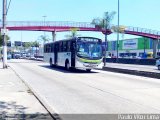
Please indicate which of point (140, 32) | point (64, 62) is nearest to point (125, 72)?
point (64, 62)

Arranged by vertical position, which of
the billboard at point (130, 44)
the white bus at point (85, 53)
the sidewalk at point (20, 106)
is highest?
the billboard at point (130, 44)

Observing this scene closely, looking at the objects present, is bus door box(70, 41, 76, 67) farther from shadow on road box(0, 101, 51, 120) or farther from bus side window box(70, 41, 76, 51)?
shadow on road box(0, 101, 51, 120)

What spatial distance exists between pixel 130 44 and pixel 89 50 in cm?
8426

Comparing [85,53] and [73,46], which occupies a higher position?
[73,46]

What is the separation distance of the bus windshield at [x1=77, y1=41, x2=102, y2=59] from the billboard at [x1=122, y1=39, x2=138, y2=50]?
261 ft

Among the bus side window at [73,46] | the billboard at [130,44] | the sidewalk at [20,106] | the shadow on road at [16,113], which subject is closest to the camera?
the shadow on road at [16,113]

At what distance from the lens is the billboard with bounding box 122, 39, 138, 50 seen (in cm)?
10862

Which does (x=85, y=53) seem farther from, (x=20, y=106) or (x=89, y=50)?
(x=20, y=106)

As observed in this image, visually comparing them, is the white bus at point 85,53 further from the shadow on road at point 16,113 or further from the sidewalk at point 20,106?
the shadow on road at point 16,113

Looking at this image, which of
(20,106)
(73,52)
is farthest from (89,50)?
(20,106)

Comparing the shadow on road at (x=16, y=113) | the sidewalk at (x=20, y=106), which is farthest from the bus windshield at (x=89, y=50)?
the shadow on road at (x=16, y=113)

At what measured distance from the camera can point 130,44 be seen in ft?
368

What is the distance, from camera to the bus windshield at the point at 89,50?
29.1 m

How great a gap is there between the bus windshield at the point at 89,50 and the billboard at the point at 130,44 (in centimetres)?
7951
